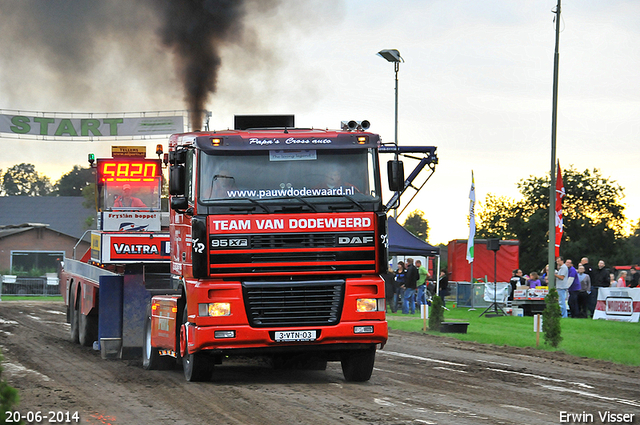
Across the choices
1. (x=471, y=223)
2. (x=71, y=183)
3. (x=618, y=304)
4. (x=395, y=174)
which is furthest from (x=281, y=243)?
(x=71, y=183)

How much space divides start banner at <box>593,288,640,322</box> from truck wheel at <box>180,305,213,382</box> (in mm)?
17206

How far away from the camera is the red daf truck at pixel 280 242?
10859 millimetres

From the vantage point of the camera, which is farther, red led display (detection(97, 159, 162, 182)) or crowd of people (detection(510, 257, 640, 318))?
crowd of people (detection(510, 257, 640, 318))

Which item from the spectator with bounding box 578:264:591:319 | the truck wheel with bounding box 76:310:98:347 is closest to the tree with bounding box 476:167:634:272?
the spectator with bounding box 578:264:591:319

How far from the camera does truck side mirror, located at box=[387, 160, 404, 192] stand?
449 inches

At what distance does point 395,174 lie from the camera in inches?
449

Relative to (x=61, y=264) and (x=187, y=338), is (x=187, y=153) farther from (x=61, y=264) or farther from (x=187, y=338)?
(x=61, y=264)

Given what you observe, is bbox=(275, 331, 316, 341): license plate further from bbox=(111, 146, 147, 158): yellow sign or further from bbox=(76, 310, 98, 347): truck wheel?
bbox=(111, 146, 147, 158): yellow sign

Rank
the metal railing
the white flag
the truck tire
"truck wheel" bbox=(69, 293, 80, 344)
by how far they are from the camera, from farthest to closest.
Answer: the metal railing
the white flag
"truck wheel" bbox=(69, 293, 80, 344)
the truck tire

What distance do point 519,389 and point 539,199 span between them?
2823 inches

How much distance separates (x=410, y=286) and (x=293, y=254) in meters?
19.3

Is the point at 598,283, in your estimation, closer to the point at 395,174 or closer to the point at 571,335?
the point at 571,335

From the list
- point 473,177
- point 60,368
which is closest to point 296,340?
point 60,368

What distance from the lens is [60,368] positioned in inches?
527
